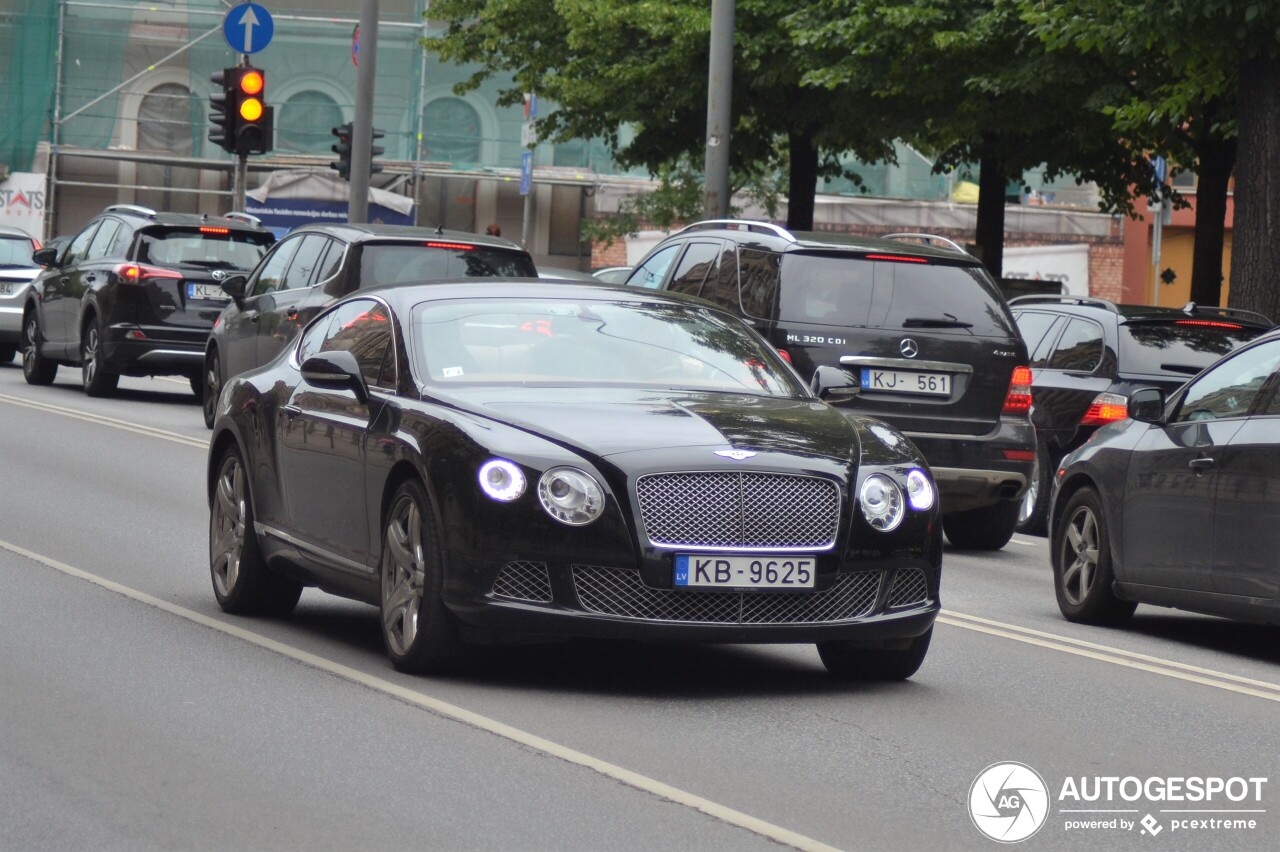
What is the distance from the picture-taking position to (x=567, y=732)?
7.06 metres

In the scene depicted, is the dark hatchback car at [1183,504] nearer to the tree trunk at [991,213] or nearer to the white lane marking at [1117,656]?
the white lane marking at [1117,656]

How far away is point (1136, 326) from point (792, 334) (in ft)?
9.74

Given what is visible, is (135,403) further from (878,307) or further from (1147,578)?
(1147,578)

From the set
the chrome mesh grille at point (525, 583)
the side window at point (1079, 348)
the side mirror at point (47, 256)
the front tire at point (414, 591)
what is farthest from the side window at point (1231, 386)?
the side mirror at point (47, 256)

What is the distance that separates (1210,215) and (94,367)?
13116 mm

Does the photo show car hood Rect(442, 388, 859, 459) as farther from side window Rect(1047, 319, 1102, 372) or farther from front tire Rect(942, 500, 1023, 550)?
side window Rect(1047, 319, 1102, 372)

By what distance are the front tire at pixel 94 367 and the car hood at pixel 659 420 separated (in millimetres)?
14653

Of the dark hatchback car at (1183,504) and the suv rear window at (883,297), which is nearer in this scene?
the dark hatchback car at (1183,504)

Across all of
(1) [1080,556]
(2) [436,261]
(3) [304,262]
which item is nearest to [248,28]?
(3) [304,262]

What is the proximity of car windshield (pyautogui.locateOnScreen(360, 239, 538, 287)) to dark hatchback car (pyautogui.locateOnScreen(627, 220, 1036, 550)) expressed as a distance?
11.2 ft

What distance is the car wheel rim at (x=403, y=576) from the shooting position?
7852 millimetres

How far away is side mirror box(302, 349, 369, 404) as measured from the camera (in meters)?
8.59

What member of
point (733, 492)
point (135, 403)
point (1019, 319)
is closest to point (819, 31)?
point (135, 403)

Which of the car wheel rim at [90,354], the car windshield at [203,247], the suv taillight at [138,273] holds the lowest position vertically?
the car wheel rim at [90,354]
